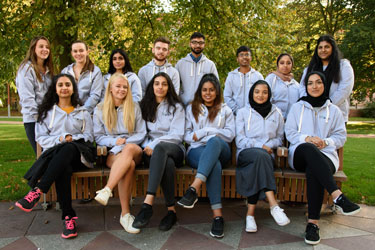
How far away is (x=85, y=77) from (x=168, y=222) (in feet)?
7.60

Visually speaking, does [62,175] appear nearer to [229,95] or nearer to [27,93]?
[27,93]

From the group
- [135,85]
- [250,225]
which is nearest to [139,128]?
[135,85]

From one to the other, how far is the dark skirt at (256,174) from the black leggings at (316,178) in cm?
38

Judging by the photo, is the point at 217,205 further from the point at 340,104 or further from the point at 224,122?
the point at 340,104

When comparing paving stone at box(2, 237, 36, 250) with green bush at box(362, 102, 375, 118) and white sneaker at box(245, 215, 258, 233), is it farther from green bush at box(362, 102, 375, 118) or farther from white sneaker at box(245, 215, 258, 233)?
green bush at box(362, 102, 375, 118)

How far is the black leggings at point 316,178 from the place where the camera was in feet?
11.3

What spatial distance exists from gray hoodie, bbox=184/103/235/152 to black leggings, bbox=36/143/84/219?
1.44 m

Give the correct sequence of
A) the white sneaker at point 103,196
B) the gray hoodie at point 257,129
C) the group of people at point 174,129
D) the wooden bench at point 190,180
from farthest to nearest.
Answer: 1. the gray hoodie at point 257,129
2. the wooden bench at point 190,180
3. the group of people at point 174,129
4. the white sneaker at point 103,196

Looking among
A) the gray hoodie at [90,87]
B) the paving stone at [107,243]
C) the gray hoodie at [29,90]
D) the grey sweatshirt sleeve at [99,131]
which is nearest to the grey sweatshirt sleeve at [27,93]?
the gray hoodie at [29,90]

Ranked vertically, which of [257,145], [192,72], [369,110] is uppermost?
[192,72]

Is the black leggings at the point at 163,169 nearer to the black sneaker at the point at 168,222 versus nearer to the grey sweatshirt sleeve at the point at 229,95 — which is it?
the black sneaker at the point at 168,222

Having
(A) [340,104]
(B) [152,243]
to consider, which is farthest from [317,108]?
(B) [152,243]

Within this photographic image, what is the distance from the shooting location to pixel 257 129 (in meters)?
4.16

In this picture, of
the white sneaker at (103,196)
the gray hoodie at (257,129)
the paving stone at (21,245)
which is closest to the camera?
the paving stone at (21,245)
